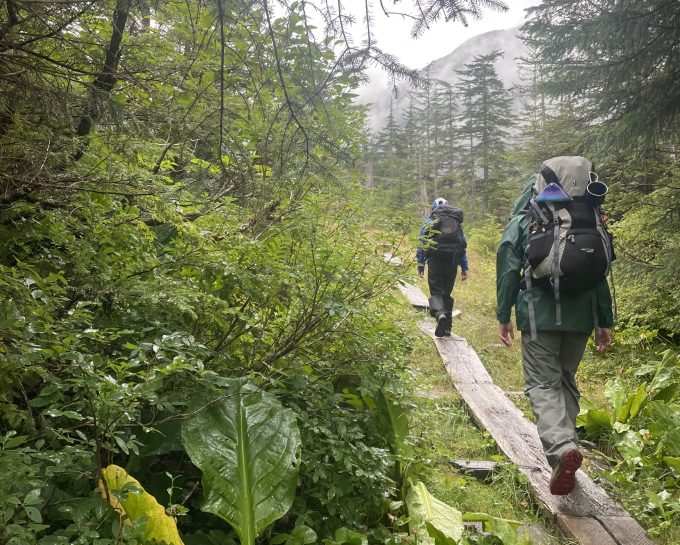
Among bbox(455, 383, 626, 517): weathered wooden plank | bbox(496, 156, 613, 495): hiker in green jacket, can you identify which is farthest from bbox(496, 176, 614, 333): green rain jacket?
bbox(455, 383, 626, 517): weathered wooden plank

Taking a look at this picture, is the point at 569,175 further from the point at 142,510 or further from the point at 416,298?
the point at 416,298

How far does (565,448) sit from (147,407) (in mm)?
2880

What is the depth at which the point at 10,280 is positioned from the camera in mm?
1875

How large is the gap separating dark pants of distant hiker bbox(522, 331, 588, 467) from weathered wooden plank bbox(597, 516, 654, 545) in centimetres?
51

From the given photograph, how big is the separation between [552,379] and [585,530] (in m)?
1.08

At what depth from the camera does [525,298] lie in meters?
4.00

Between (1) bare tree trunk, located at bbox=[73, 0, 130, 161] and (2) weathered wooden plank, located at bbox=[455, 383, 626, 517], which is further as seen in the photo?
(2) weathered wooden plank, located at bbox=[455, 383, 626, 517]

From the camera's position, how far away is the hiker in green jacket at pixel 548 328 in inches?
149

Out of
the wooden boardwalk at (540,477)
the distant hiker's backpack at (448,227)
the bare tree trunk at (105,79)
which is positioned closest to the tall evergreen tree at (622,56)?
the distant hiker's backpack at (448,227)

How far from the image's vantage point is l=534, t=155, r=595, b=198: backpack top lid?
12.6 feet

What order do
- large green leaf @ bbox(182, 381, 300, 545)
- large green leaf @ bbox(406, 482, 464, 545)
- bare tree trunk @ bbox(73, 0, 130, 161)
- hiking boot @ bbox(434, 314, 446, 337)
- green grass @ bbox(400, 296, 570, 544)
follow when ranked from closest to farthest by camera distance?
large green leaf @ bbox(182, 381, 300, 545)
bare tree trunk @ bbox(73, 0, 130, 161)
large green leaf @ bbox(406, 482, 464, 545)
green grass @ bbox(400, 296, 570, 544)
hiking boot @ bbox(434, 314, 446, 337)

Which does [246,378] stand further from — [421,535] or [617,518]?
[617,518]

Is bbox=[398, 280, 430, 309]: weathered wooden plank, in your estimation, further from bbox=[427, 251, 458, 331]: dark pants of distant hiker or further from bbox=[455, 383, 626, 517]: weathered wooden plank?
bbox=[455, 383, 626, 517]: weathered wooden plank

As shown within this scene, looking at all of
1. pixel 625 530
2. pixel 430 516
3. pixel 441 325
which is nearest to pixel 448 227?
pixel 441 325
